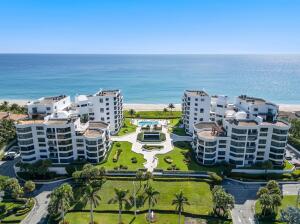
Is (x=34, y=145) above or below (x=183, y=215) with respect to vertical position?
above

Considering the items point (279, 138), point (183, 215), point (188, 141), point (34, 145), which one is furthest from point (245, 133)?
point (34, 145)

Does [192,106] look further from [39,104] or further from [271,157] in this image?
[39,104]

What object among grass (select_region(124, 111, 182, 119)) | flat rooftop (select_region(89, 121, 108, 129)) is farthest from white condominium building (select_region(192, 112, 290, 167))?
grass (select_region(124, 111, 182, 119))

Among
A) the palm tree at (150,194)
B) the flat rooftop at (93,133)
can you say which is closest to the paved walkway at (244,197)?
the palm tree at (150,194)

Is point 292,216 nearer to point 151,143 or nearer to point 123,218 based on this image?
point 123,218

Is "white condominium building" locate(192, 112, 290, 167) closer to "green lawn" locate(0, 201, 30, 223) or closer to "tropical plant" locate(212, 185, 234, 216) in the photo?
"tropical plant" locate(212, 185, 234, 216)

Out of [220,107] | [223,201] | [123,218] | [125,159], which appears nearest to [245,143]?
[220,107]
